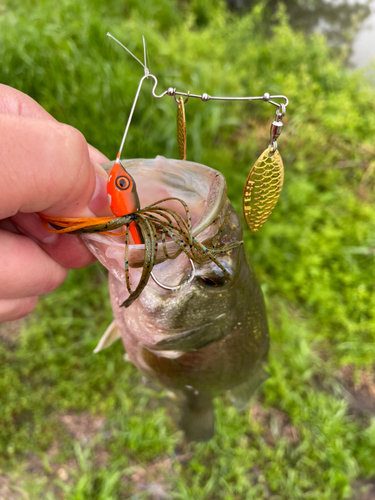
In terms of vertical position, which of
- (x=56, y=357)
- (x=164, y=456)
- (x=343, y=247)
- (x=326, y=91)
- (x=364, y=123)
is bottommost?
(x=164, y=456)

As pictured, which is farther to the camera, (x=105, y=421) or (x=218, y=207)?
(x=105, y=421)

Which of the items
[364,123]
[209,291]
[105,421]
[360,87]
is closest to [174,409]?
[105,421]

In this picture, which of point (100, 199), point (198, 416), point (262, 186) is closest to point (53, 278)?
point (100, 199)

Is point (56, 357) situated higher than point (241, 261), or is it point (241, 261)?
point (241, 261)

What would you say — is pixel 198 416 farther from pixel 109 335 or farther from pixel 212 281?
pixel 212 281

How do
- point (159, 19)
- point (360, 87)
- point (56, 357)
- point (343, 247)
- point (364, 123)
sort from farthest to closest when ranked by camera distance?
point (159, 19) → point (360, 87) → point (364, 123) → point (343, 247) → point (56, 357)

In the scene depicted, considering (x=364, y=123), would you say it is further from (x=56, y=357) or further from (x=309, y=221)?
(x=56, y=357)
